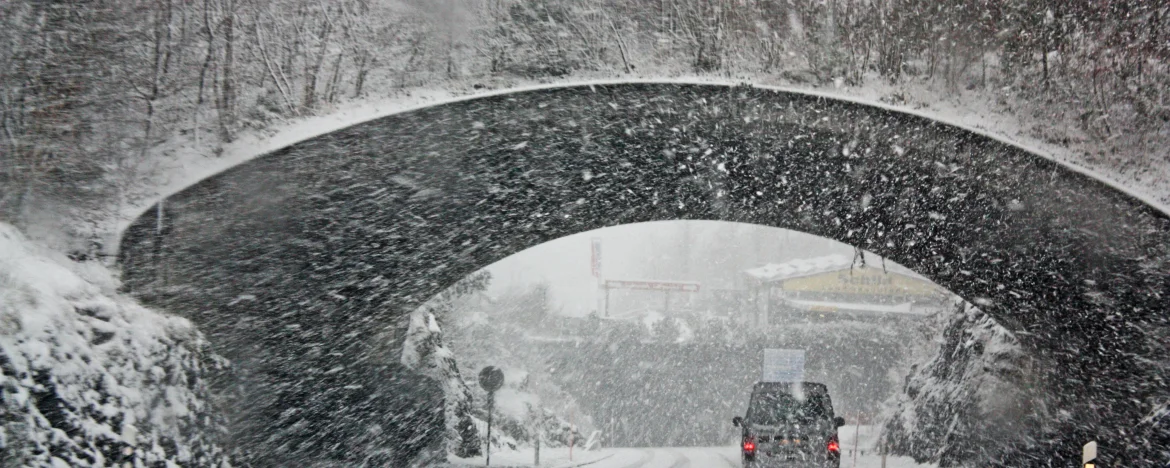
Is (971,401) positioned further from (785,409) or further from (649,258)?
(649,258)

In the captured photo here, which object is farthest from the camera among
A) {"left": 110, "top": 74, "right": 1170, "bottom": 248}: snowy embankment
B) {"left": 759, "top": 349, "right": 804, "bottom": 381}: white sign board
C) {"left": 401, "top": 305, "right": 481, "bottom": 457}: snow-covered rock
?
{"left": 759, "top": 349, "right": 804, "bottom": 381}: white sign board

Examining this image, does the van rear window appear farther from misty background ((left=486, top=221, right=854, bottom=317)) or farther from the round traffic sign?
misty background ((left=486, top=221, right=854, bottom=317))

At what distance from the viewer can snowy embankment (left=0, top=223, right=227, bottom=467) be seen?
4895 mm

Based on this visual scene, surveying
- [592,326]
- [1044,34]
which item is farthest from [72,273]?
[592,326]

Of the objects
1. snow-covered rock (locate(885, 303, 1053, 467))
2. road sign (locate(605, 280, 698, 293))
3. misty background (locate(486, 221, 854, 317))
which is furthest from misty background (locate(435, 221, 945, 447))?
snow-covered rock (locate(885, 303, 1053, 467))

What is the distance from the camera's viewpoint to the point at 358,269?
1035 cm

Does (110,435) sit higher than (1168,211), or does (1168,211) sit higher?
(1168,211)

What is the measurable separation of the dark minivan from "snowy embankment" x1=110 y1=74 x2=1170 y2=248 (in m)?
5.03

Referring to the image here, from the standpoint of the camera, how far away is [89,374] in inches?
219

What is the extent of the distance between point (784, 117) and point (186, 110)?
5.36 m

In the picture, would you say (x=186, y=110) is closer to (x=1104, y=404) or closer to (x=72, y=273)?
(x=72, y=273)

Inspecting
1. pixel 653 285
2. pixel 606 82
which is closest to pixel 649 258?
pixel 653 285

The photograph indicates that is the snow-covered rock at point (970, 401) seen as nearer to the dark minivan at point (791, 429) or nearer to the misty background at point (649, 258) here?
the dark minivan at point (791, 429)

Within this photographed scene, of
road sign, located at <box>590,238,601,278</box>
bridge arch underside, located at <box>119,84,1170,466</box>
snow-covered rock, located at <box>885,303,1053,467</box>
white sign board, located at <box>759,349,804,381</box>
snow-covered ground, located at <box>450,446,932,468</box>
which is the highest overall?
bridge arch underside, located at <box>119,84,1170,466</box>
